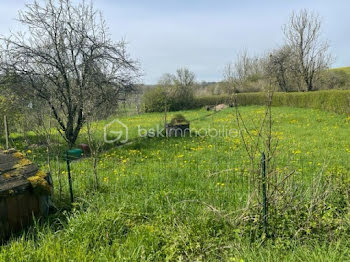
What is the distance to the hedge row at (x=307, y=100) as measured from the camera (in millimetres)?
16628

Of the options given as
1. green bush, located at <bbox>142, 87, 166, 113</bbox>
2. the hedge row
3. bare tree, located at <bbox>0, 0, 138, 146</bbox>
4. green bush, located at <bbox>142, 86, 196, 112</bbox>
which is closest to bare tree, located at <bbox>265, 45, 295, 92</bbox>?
the hedge row

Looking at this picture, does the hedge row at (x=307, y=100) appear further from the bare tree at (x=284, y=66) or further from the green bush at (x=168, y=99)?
the bare tree at (x=284, y=66)

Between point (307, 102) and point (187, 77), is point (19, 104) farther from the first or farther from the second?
point (187, 77)

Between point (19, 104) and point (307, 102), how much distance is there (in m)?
20.4

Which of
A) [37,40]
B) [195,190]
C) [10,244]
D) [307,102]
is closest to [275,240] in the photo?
[195,190]

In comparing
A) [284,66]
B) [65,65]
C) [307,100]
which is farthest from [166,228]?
[284,66]

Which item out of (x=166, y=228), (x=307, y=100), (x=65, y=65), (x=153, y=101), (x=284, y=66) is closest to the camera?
(x=166, y=228)

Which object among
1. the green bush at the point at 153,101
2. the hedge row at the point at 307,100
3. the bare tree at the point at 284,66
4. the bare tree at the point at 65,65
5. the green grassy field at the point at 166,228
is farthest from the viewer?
the bare tree at the point at 284,66

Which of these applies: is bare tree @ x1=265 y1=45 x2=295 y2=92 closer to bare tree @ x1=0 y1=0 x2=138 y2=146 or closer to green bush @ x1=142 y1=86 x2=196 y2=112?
green bush @ x1=142 y1=86 x2=196 y2=112

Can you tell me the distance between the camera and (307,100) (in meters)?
21.3

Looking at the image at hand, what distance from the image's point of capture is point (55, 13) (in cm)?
914

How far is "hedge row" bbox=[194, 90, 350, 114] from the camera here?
54.6 feet

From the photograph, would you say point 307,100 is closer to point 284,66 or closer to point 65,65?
point 284,66

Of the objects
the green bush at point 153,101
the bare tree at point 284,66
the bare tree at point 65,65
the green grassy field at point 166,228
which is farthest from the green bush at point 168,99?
the green grassy field at point 166,228
